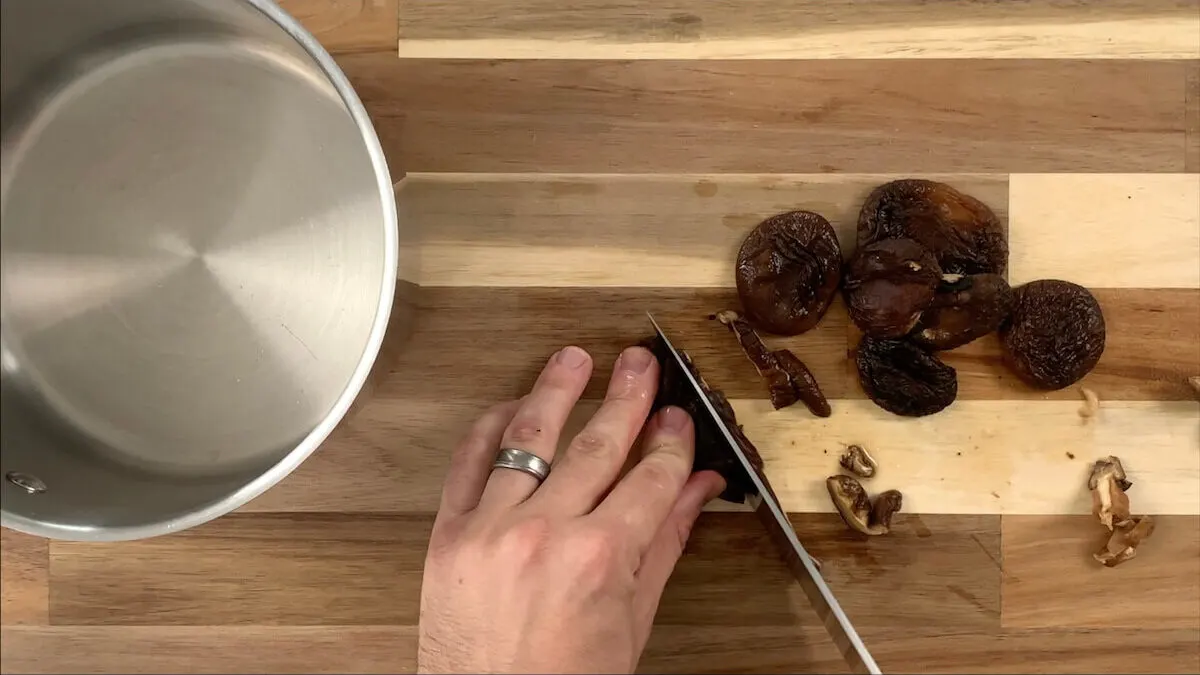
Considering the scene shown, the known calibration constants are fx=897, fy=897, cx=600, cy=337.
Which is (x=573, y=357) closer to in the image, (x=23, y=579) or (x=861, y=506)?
(x=861, y=506)

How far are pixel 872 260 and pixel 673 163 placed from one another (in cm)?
29

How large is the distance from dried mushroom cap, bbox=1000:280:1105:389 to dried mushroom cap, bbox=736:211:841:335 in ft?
0.80

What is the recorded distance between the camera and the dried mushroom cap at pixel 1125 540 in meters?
1.16

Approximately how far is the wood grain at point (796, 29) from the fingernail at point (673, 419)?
471mm

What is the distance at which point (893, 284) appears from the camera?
108 centimetres

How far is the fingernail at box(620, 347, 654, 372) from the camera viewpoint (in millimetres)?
1170

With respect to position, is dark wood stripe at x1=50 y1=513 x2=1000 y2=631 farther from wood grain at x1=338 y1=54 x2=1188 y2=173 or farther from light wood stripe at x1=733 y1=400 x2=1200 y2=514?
wood grain at x1=338 y1=54 x2=1188 y2=173

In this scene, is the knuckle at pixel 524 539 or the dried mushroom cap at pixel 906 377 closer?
the knuckle at pixel 524 539

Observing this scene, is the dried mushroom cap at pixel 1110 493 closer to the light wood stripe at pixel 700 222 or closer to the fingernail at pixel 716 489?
the light wood stripe at pixel 700 222

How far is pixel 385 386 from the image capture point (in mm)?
1214

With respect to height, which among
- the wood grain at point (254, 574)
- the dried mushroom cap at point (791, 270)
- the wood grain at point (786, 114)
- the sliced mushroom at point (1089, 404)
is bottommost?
the wood grain at point (254, 574)

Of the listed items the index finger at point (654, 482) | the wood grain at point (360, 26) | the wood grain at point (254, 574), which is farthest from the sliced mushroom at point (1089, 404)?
the wood grain at point (360, 26)

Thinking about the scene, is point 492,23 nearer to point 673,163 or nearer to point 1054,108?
point 673,163

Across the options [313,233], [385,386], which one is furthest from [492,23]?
[385,386]
